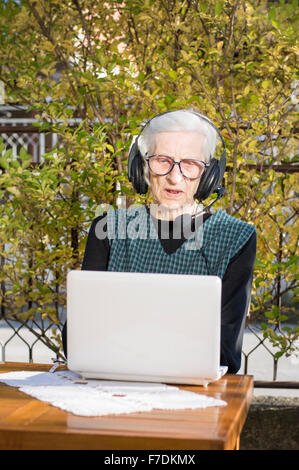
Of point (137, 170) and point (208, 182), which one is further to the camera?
point (137, 170)

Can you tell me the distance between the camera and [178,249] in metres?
2.21

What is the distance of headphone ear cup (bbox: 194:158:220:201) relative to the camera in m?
2.16

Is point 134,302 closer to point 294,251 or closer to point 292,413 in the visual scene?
point 294,251

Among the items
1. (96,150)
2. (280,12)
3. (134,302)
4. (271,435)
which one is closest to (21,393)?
(134,302)

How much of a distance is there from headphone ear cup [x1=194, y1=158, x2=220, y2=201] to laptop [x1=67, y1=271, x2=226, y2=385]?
75cm

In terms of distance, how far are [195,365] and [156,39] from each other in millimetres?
2495

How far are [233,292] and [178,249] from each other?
28 centimetres

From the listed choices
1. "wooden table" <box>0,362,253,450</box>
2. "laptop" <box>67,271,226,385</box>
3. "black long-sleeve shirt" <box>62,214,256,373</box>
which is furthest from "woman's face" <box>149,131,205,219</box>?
"wooden table" <box>0,362,253,450</box>

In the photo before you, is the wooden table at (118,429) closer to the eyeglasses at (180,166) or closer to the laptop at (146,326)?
the laptop at (146,326)

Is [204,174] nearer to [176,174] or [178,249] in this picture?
[176,174]

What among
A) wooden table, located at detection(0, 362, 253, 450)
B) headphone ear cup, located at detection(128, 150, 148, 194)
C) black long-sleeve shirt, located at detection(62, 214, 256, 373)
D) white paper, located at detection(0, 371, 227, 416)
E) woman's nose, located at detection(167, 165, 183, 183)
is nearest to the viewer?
wooden table, located at detection(0, 362, 253, 450)

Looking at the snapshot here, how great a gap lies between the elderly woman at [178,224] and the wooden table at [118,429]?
70 centimetres

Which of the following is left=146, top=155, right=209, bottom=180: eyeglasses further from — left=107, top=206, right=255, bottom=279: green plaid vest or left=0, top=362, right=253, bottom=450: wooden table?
left=0, top=362, right=253, bottom=450: wooden table

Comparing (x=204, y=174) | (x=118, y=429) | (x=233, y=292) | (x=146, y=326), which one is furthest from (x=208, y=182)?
A: (x=118, y=429)
